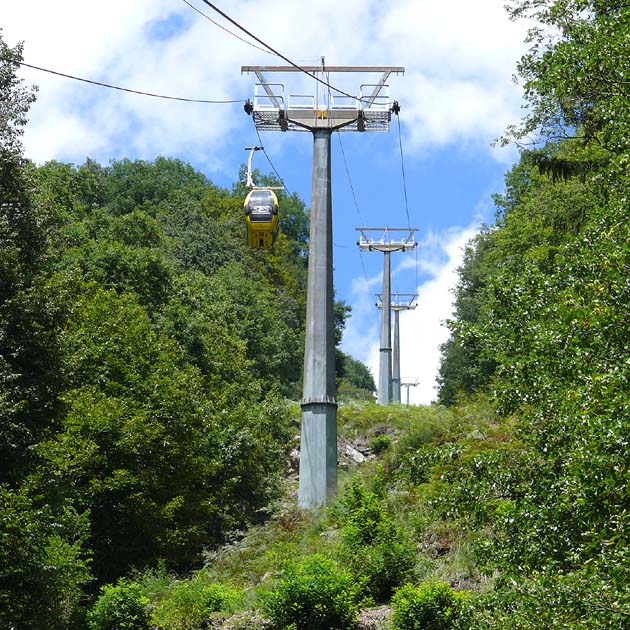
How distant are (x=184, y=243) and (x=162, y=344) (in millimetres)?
26322

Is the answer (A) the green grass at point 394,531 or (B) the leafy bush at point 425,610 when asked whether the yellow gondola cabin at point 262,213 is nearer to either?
(A) the green grass at point 394,531

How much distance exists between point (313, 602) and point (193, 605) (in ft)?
9.51

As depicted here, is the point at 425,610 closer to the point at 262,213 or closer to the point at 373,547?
the point at 373,547

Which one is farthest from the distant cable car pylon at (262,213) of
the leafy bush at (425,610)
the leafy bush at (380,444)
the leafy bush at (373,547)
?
the leafy bush at (380,444)

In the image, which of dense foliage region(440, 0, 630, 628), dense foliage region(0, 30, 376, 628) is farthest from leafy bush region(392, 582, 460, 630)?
dense foliage region(0, 30, 376, 628)

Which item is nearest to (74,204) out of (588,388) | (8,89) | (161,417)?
(161,417)

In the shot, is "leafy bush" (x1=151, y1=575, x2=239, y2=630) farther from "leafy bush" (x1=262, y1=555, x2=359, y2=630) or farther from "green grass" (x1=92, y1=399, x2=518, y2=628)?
"leafy bush" (x1=262, y1=555, x2=359, y2=630)

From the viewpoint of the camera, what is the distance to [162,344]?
3136 centimetres

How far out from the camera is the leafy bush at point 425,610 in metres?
15.6

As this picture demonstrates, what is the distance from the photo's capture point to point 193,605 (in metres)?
18.4

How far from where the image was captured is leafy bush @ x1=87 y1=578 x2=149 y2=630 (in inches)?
747

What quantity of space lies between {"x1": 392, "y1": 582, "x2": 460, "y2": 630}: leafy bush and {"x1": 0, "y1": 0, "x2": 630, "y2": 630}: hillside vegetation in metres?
0.03

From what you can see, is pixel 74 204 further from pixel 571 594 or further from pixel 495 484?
pixel 571 594

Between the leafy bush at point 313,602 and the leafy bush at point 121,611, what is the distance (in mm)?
3368
